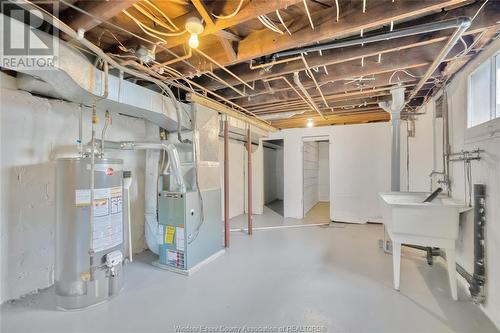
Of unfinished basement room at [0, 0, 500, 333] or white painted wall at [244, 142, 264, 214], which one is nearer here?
unfinished basement room at [0, 0, 500, 333]

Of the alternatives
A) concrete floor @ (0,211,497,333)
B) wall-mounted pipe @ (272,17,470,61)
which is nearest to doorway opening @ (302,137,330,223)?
concrete floor @ (0,211,497,333)

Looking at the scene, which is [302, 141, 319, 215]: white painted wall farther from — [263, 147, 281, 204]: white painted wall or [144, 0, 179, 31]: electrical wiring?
[144, 0, 179, 31]: electrical wiring

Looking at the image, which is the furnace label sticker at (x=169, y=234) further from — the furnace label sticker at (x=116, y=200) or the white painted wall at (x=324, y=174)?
the white painted wall at (x=324, y=174)

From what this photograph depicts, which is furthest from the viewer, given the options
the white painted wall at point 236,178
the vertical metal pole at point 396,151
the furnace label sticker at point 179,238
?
the white painted wall at point 236,178

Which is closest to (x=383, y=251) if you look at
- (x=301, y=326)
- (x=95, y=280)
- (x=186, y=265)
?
(x=301, y=326)

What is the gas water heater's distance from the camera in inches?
80.0

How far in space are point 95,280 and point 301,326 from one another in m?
1.84

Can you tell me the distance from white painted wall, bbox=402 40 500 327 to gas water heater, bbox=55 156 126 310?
3249 mm

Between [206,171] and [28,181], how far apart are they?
5.93ft

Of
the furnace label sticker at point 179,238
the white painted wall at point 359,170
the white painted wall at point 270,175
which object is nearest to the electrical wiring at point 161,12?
the furnace label sticker at point 179,238

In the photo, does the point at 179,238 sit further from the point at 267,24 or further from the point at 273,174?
the point at 273,174

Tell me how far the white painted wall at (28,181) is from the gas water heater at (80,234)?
1.39ft

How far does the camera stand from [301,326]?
1809mm

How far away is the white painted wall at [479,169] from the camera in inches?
72.0
